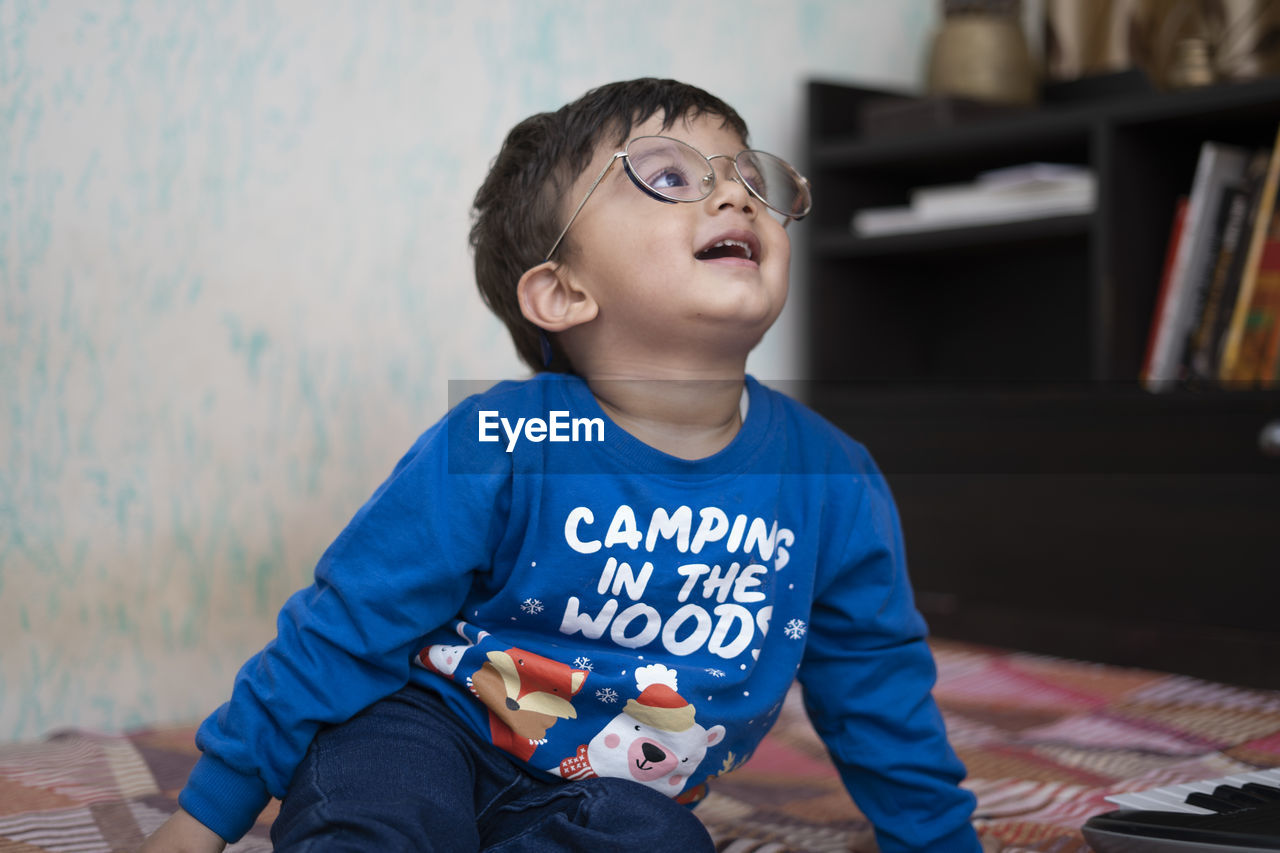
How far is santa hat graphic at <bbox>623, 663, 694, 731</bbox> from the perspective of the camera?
0.77 m

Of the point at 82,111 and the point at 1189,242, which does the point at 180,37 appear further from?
the point at 1189,242

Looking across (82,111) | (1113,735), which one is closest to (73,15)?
(82,111)

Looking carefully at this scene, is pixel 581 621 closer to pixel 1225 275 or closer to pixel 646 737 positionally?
pixel 646 737

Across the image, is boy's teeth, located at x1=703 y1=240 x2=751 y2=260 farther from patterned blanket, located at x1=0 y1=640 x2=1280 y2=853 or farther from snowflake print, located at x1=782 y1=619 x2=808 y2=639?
patterned blanket, located at x1=0 y1=640 x2=1280 y2=853

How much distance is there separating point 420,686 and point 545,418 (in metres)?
0.20

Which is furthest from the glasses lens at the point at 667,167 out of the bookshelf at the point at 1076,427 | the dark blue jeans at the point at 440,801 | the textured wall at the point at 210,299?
the bookshelf at the point at 1076,427

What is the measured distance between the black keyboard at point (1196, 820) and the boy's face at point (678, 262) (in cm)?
39

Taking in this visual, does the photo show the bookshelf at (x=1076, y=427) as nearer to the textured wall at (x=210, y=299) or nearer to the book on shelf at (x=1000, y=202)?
the book on shelf at (x=1000, y=202)

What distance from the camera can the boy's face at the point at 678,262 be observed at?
807 millimetres

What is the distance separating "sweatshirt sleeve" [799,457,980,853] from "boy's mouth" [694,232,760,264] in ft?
0.63

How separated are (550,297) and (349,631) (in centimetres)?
29

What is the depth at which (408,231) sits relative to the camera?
1.55 metres

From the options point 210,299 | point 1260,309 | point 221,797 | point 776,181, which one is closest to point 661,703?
point 221,797

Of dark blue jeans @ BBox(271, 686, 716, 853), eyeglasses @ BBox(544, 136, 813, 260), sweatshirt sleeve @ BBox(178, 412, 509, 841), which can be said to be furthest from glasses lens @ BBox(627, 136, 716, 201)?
dark blue jeans @ BBox(271, 686, 716, 853)
